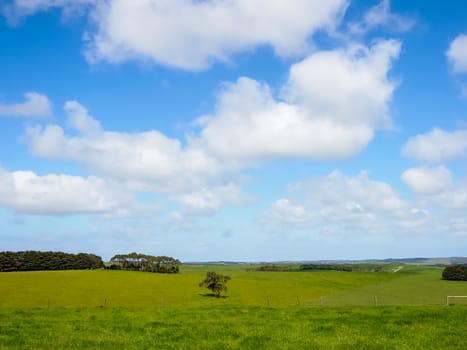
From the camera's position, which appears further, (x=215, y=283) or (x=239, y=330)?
(x=215, y=283)

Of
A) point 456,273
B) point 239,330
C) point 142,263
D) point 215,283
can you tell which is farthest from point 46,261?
point 239,330

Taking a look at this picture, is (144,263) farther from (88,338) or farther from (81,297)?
(88,338)

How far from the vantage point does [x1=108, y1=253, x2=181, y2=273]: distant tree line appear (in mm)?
153387

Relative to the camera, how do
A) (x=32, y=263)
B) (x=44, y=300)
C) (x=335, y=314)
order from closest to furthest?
(x=335, y=314)
(x=44, y=300)
(x=32, y=263)

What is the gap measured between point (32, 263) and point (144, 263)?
3669 cm

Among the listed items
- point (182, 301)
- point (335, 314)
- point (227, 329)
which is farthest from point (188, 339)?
point (182, 301)

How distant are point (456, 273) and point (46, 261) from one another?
143563mm

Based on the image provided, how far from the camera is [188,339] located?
20.7 meters

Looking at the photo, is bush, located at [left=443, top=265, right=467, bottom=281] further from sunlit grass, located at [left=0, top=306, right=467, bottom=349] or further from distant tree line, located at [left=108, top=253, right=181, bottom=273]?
sunlit grass, located at [left=0, top=306, right=467, bottom=349]

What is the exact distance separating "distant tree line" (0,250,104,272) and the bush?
12823cm

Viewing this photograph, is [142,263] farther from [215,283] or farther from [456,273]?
[456,273]

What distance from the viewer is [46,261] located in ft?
491

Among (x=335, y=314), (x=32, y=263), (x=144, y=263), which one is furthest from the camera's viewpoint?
(x=144, y=263)

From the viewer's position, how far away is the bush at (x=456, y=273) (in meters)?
151
